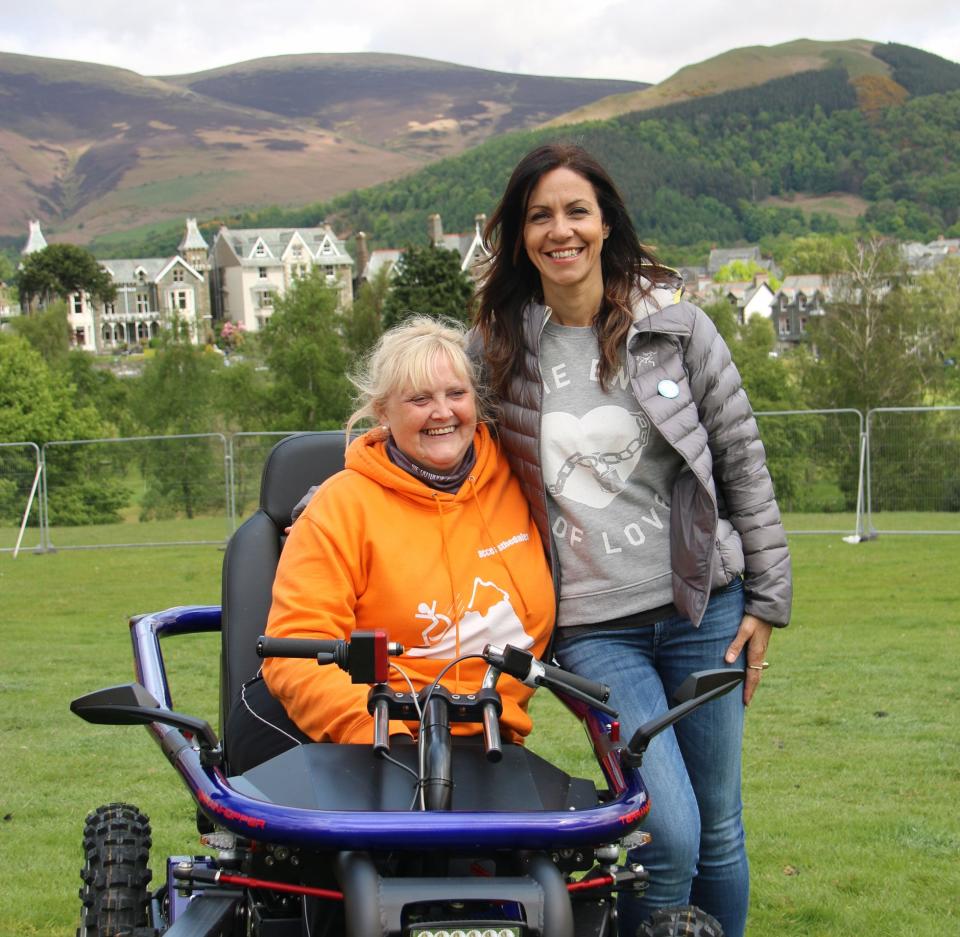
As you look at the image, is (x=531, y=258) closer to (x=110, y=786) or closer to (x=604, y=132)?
(x=110, y=786)

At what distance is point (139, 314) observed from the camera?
147 m

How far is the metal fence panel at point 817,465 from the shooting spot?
16609 millimetres

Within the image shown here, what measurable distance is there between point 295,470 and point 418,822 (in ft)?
5.98

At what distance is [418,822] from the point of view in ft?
8.14

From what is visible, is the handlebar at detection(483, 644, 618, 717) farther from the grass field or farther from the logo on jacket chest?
the grass field

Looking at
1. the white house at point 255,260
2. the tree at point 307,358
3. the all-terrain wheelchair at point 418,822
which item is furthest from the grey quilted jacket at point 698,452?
the white house at point 255,260

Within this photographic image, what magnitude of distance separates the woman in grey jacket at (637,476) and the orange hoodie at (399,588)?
0.17 meters

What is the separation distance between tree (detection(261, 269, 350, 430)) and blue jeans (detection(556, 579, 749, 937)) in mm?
38235

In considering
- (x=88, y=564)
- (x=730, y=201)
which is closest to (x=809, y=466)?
(x=88, y=564)

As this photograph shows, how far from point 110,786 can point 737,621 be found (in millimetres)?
3963

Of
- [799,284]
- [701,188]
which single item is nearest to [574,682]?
[799,284]

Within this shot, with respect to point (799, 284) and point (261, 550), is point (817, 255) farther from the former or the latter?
point (261, 550)

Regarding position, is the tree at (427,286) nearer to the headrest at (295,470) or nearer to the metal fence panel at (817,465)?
the metal fence panel at (817,465)

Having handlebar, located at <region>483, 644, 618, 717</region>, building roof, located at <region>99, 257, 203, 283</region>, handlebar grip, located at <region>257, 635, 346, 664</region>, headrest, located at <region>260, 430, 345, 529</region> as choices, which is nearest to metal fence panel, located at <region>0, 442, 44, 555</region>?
headrest, located at <region>260, 430, 345, 529</region>
